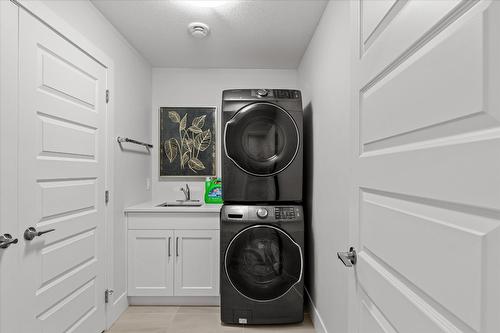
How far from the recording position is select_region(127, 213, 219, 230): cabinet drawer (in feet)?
8.24

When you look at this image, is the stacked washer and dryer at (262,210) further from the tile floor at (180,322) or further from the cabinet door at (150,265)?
the cabinet door at (150,265)

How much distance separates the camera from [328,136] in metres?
1.94

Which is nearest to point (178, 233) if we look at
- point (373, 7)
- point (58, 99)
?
point (58, 99)

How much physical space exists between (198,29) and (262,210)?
5.00 ft

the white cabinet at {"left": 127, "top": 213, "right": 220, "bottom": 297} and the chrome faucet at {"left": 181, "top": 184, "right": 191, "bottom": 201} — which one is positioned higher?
the chrome faucet at {"left": 181, "top": 184, "right": 191, "bottom": 201}

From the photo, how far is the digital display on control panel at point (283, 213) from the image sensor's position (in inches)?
88.0

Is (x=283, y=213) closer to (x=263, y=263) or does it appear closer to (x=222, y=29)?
(x=263, y=263)

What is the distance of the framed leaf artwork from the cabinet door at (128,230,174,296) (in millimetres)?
878

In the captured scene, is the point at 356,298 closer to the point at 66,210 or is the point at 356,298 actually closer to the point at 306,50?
the point at 66,210

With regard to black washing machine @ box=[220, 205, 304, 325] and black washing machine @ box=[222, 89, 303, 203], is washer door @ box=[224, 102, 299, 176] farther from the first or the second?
black washing machine @ box=[220, 205, 304, 325]

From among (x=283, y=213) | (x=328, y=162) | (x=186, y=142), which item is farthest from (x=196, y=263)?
(x=328, y=162)

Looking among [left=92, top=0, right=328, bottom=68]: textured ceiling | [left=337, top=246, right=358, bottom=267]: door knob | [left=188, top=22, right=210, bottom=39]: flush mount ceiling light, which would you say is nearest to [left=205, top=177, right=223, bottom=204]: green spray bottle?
[left=92, top=0, right=328, bottom=68]: textured ceiling

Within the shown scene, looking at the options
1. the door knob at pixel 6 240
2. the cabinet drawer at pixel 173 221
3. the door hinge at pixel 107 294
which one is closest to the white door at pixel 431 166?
the door knob at pixel 6 240

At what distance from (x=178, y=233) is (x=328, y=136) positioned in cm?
154
